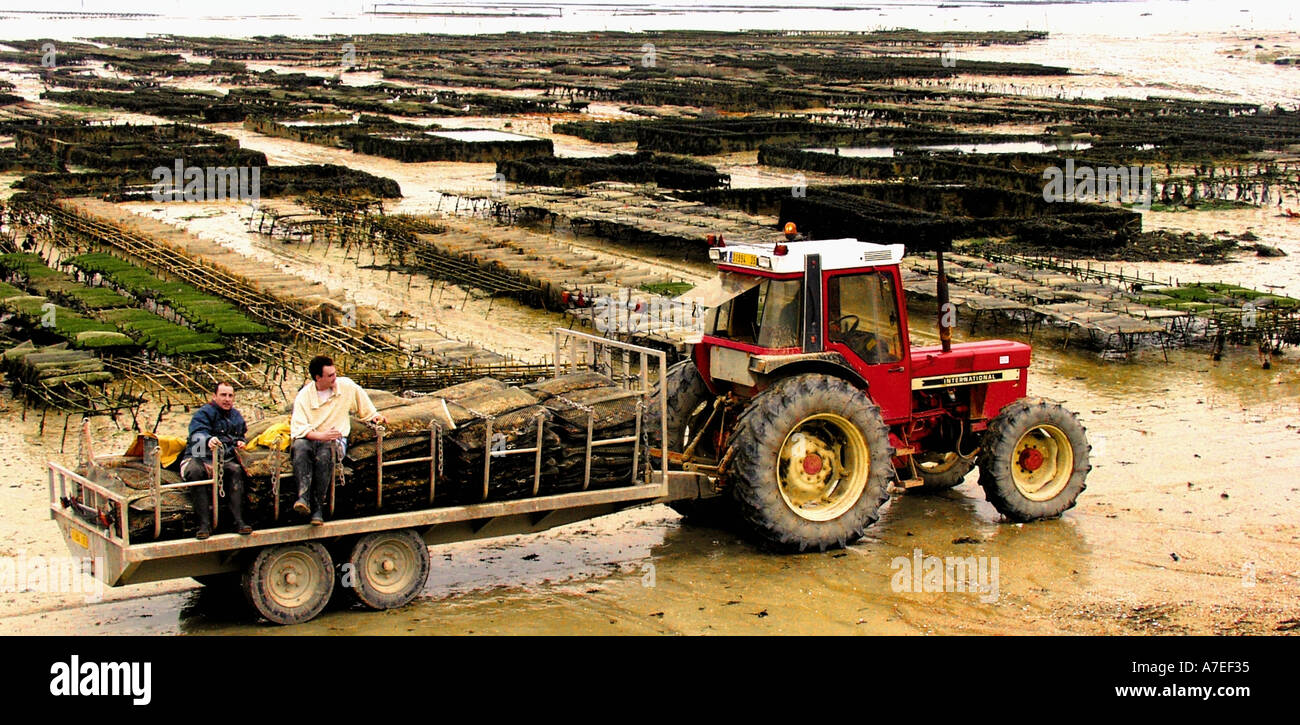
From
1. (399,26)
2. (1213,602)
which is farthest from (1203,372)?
(399,26)

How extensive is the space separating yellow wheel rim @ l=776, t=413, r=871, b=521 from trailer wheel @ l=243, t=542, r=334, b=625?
3.72 metres

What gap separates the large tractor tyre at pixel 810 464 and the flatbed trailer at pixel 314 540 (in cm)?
73

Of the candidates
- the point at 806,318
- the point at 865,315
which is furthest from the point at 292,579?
the point at 865,315

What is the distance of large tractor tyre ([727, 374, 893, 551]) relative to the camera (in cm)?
1138

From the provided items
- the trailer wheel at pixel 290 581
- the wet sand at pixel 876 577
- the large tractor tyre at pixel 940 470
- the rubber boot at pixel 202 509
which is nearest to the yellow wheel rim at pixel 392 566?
the wet sand at pixel 876 577

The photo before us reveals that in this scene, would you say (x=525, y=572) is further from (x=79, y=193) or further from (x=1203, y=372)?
(x=79, y=193)

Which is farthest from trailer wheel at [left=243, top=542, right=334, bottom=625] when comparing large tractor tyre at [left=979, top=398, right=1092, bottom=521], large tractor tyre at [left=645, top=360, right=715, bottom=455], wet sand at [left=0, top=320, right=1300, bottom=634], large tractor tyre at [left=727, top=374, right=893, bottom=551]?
large tractor tyre at [left=979, top=398, right=1092, bottom=521]

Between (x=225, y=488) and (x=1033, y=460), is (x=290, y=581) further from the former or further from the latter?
(x=1033, y=460)

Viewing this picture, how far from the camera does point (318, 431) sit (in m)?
9.99

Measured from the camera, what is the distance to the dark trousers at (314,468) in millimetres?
9828

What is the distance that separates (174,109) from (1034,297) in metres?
50.8

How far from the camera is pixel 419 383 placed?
17.2m

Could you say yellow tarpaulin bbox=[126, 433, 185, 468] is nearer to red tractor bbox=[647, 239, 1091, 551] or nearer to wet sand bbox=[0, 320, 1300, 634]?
wet sand bbox=[0, 320, 1300, 634]

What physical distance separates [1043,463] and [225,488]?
7.38 meters
